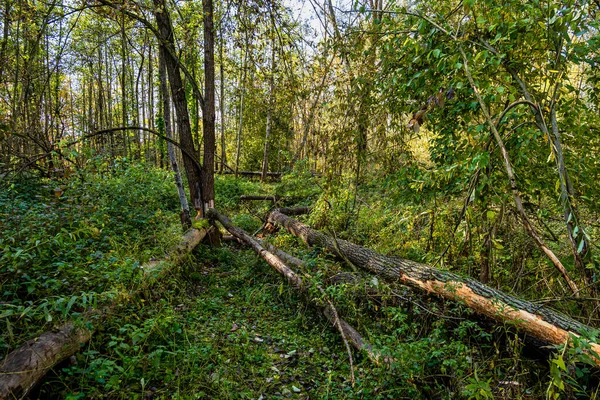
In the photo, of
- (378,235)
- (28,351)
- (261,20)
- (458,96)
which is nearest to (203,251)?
(378,235)

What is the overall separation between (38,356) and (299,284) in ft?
8.24

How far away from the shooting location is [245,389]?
2564 mm

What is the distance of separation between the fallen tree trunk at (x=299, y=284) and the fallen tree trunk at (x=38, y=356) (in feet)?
6.84

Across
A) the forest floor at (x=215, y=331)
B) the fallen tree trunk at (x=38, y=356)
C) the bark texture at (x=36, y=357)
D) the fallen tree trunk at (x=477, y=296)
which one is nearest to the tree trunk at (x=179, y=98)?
the forest floor at (x=215, y=331)

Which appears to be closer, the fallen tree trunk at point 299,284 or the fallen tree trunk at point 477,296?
the fallen tree trunk at point 477,296

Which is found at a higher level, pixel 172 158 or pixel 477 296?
pixel 172 158

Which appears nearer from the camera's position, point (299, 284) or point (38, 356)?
point (38, 356)

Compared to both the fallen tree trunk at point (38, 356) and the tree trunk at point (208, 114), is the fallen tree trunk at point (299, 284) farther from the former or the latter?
the fallen tree trunk at point (38, 356)

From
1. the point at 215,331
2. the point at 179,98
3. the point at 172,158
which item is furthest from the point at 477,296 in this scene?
the point at 179,98

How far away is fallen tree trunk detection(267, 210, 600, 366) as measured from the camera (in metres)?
2.57

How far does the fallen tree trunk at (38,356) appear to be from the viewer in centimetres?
191

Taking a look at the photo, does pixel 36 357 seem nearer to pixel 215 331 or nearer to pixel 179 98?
pixel 215 331

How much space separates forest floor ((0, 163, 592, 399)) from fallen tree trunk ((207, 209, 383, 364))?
109 millimetres

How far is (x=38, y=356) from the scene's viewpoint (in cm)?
210
